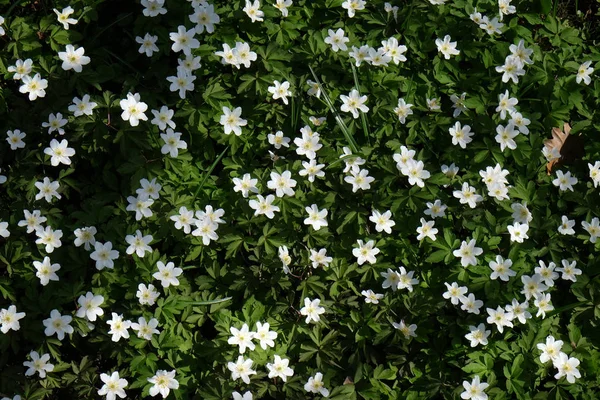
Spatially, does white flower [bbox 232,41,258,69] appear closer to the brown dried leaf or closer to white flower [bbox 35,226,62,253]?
white flower [bbox 35,226,62,253]

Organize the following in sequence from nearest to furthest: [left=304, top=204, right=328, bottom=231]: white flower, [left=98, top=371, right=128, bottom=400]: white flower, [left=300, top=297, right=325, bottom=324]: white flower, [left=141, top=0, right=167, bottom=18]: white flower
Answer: [left=98, top=371, right=128, bottom=400]: white flower, [left=300, top=297, right=325, bottom=324]: white flower, [left=304, top=204, right=328, bottom=231]: white flower, [left=141, top=0, right=167, bottom=18]: white flower

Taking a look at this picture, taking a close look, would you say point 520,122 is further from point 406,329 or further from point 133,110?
point 133,110

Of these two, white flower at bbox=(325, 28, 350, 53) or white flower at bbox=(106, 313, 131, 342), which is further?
white flower at bbox=(325, 28, 350, 53)

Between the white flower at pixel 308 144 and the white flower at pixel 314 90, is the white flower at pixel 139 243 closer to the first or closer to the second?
the white flower at pixel 308 144

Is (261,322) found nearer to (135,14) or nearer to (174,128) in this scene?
(174,128)

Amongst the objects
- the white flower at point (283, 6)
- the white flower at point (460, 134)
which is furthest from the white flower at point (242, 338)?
the white flower at point (283, 6)

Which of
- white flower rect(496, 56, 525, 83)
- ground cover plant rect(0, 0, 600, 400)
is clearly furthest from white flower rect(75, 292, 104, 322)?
white flower rect(496, 56, 525, 83)

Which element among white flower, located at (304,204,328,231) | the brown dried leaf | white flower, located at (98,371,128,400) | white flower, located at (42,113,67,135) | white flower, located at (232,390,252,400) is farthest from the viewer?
the brown dried leaf

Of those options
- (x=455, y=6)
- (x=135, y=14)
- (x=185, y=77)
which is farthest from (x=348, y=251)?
(x=135, y=14)
